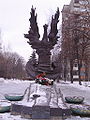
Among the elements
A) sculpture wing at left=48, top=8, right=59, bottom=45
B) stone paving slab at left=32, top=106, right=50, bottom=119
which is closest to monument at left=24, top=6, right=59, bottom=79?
sculpture wing at left=48, top=8, right=59, bottom=45

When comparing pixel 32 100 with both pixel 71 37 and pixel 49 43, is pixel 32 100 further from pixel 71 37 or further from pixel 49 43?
pixel 71 37

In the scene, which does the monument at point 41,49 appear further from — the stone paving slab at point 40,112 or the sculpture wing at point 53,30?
the stone paving slab at point 40,112

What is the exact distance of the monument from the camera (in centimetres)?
1412

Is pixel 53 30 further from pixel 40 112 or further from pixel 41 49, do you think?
pixel 40 112

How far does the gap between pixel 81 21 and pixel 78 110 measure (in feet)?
54.7

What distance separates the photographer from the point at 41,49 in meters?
14.5

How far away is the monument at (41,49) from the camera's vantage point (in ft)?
46.3

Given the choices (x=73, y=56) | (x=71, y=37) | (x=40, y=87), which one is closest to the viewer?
(x=40, y=87)

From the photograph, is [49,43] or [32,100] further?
[49,43]

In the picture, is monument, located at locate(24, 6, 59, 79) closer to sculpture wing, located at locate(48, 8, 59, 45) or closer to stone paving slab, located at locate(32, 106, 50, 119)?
sculpture wing, located at locate(48, 8, 59, 45)

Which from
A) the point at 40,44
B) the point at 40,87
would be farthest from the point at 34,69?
the point at 40,87

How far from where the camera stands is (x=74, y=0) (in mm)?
75812

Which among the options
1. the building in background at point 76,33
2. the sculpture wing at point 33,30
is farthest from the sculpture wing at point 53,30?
the building in background at point 76,33

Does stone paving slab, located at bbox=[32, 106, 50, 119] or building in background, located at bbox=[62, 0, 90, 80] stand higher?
building in background, located at bbox=[62, 0, 90, 80]
